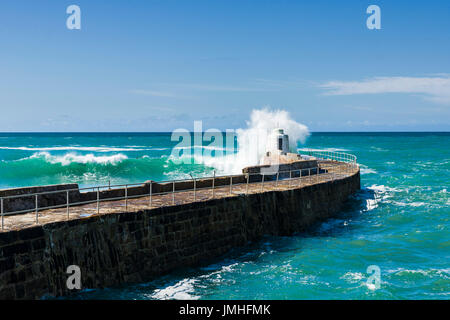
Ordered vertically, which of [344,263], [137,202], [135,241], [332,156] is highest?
[332,156]

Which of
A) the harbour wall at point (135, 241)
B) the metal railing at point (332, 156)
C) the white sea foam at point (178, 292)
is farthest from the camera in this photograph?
the metal railing at point (332, 156)

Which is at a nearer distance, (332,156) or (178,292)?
(178,292)

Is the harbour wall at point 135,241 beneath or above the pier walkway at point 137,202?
beneath

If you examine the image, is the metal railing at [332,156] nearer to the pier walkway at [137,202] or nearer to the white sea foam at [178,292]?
the pier walkway at [137,202]

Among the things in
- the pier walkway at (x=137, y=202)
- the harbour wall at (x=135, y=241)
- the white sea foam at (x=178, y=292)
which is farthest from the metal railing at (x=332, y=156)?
the white sea foam at (x=178, y=292)

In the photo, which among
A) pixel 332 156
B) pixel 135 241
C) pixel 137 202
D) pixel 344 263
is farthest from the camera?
pixel 332 156

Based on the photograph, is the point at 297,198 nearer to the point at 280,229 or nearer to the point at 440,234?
the point at 280,229

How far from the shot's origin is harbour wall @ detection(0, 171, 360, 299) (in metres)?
8.82

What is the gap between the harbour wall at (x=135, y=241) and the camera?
347 inches

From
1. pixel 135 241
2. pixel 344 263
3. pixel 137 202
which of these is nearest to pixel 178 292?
pixel 135 241

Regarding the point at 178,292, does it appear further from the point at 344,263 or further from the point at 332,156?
the point at 332,156

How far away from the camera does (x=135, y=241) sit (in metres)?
10.9

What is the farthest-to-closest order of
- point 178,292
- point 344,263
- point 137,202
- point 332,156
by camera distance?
point 332,156, point 137,202, point 344,263, point 178,292

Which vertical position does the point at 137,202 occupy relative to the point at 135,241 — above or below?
above
